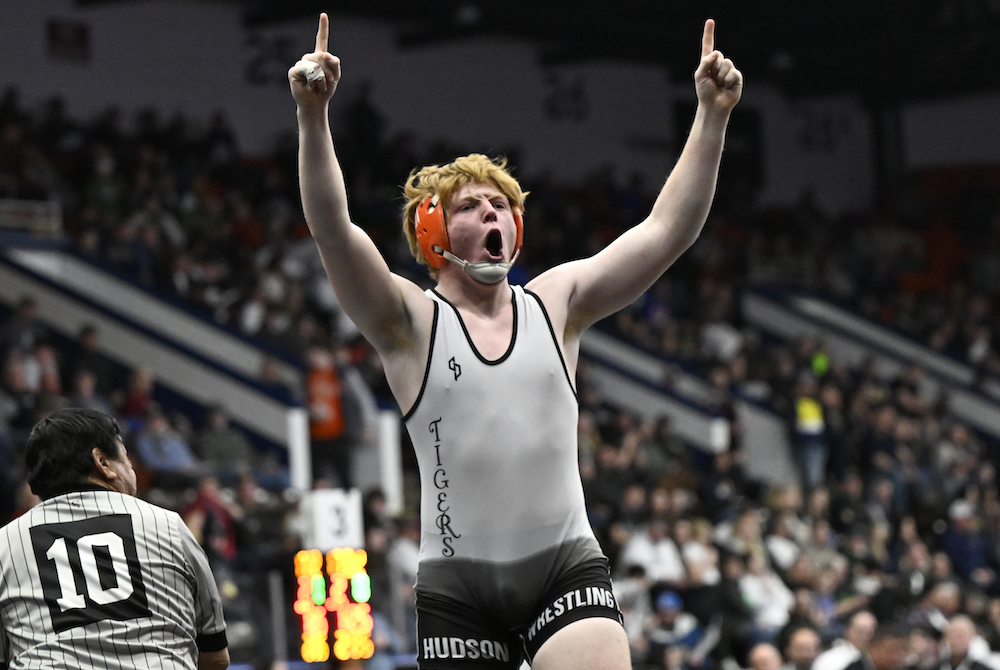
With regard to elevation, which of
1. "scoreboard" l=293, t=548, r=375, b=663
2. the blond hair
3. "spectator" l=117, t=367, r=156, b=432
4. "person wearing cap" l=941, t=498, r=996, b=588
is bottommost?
"person wearing cap" l=941, t=498, r=996, b=588

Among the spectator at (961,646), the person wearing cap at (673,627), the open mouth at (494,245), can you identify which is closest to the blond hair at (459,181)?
the open mouth at (494,245)

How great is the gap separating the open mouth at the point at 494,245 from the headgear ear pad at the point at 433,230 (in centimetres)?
6

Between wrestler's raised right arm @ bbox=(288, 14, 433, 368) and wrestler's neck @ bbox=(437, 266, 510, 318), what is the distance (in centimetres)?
15

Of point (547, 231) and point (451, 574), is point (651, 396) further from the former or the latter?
point (451, 574)

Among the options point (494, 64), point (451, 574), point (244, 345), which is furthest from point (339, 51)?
point (451, 574)

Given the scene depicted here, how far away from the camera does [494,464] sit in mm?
3951

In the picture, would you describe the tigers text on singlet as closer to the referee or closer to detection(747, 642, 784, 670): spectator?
the referee

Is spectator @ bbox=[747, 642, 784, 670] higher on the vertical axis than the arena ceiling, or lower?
lower

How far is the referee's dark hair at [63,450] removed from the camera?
148 inches

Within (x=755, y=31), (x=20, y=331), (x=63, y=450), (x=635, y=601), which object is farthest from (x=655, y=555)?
(x=755, y=31)

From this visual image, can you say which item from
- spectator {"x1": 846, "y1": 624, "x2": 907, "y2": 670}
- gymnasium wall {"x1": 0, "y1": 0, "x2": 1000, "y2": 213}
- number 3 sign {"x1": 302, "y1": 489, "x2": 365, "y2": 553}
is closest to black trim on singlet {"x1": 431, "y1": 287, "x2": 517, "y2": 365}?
number 3 sign {"x1": 302, "y1": 489, "x2": 365, "y2": 553}

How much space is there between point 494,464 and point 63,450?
3.61 ft

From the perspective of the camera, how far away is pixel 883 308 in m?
26.1

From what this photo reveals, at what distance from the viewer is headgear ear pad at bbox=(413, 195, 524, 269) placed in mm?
4207
